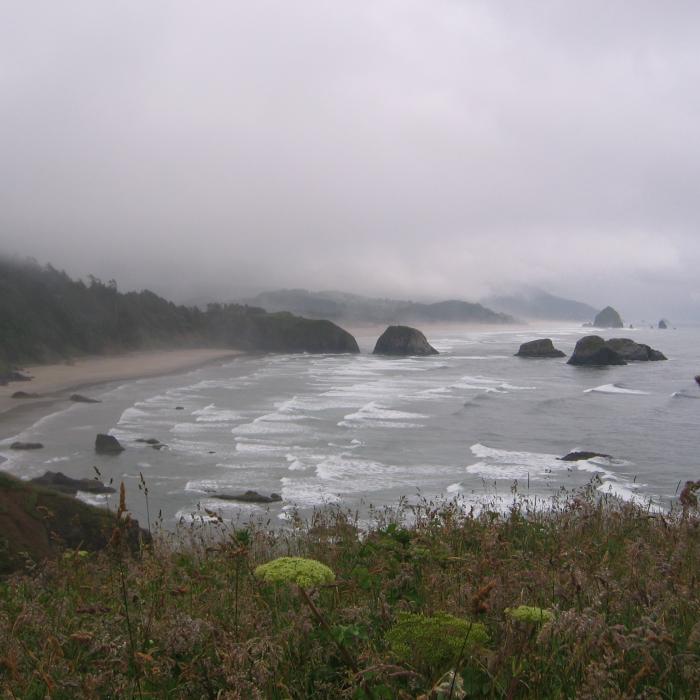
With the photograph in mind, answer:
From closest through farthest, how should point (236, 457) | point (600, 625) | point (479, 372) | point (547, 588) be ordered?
point (600, 625) → point (547, 588) → point (236, 457) → point (479, 372)

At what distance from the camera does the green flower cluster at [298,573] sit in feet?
10.3

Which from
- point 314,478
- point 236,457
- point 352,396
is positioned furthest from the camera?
point 352,396

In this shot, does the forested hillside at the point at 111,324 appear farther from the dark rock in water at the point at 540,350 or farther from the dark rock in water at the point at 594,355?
the dark rock in water at the point at 594,355

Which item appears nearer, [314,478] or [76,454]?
[314,478]

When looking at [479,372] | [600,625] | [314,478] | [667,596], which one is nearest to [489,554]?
[667,596]

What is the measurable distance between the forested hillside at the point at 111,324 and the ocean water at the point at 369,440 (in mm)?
29086

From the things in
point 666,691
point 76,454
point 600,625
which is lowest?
point 76,454

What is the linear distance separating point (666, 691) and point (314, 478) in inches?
747

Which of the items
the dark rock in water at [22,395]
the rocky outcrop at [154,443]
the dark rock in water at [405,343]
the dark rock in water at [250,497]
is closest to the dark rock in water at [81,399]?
the dark rock in water at [22,395]

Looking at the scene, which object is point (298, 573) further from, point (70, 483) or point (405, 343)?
point (405, 343)

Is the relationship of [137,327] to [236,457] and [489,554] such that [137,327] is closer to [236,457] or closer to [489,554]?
[236,457]

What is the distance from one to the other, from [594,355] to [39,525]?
69.8 m

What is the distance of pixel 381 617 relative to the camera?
10.0ft

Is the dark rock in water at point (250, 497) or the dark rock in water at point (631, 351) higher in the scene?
the dark rock in water at point (631, 351)
